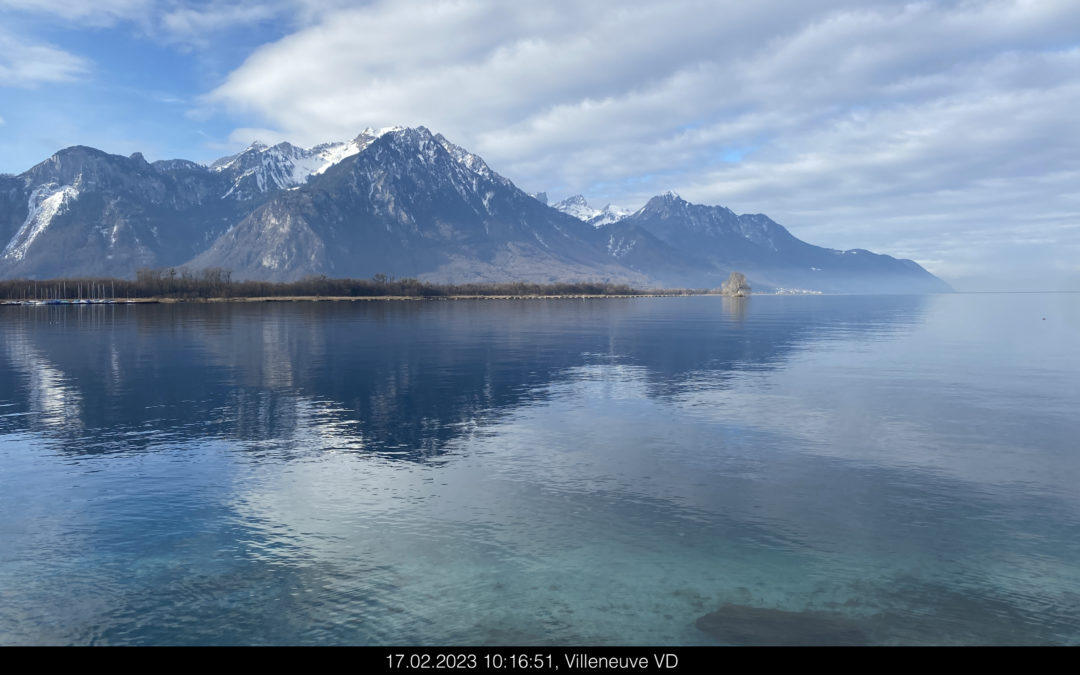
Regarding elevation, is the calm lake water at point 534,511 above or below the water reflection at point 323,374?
below

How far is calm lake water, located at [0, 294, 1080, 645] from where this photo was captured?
80.4 ft

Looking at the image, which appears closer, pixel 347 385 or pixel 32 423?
pixel 32 423

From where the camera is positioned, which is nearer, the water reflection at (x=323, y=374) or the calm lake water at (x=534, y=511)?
the calm lake water at (x=534, y=511)

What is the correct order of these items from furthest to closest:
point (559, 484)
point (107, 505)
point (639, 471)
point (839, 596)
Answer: point (639, 471)
point (559, 484)
point (107, 505)
point (839, 596)

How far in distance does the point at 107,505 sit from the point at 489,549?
2187 centimetres

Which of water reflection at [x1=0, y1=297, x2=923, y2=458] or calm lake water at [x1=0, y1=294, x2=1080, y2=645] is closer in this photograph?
calm lake water at [x1=0, y1=294, x2=1080, y2=645]

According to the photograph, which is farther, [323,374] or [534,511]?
[323,374]

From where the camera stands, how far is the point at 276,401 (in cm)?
6612

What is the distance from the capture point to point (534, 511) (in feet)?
115

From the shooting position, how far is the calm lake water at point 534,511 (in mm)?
24516

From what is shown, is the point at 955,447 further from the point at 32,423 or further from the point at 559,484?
the point at 32,423

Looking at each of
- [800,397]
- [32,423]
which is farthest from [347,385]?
[800,397]

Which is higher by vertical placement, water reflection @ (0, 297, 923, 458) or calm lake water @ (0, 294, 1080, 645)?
water reflection @ (0, 297, 923, 458)

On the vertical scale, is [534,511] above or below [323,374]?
below
